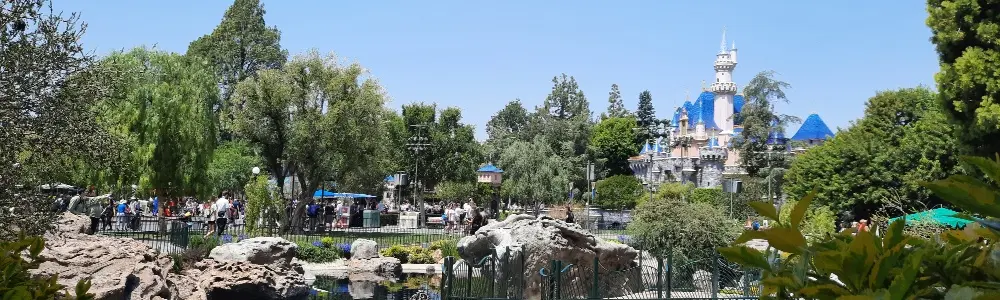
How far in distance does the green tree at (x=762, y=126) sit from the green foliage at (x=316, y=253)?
35227 millimetres

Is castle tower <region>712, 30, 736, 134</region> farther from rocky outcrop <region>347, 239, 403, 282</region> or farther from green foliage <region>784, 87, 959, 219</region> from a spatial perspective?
rocky outcrop <region>347, 239, 403, 282</region>

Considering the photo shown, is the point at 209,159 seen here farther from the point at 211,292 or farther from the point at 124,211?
the point at 211,292

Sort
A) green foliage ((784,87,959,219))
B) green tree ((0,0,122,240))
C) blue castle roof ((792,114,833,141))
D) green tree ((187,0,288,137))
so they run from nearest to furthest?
green tree ((0,0,122,240))
green foliage ((784,87,959,219))
green tree ((187,0,288,137))
blue castle roof ((792,114,833,141))

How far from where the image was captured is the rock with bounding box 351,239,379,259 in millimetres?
24391

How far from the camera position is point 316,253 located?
2488 centimetres

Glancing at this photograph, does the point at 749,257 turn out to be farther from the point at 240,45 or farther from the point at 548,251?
the point at 240,45

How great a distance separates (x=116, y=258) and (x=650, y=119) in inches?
3278

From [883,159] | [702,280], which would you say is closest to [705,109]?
[883,159]

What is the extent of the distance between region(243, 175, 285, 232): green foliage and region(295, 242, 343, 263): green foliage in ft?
6.87

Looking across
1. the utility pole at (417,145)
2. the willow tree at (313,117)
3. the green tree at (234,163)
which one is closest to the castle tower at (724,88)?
the utility pole at (417,145)

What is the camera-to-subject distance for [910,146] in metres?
36.2

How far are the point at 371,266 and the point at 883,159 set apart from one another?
2333cm

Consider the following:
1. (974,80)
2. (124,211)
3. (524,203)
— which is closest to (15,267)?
(974,80)

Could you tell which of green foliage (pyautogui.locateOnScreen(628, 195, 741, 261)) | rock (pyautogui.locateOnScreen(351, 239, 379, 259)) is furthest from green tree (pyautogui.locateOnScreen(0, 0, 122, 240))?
rock (pyautogui.locateOnScreen(351, 239, 379, 259))
